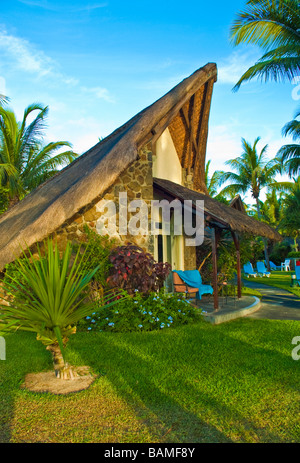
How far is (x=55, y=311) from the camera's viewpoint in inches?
151

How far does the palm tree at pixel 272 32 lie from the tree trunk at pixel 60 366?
1276 centimetres

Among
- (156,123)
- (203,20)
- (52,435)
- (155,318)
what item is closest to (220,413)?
(52,435)

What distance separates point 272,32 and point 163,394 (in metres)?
13.3

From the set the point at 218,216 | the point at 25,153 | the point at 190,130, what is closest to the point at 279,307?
the point at 218,216

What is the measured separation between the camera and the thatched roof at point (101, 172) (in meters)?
6.68

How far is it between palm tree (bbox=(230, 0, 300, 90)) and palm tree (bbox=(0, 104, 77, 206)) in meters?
9.98

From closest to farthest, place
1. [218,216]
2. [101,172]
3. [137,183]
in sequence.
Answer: [101,172] → [218,216] → [137,183]

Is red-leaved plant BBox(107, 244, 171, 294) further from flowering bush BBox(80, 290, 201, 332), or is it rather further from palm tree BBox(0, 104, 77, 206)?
palm tree BBox(0, 104, 77, 206)

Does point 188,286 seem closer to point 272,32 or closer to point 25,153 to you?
point 272,32

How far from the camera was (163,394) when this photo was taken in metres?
3.72

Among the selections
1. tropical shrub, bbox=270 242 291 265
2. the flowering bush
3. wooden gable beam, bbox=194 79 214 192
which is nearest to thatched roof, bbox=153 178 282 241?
the flowering bush

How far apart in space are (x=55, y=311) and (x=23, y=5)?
9235 millimetres

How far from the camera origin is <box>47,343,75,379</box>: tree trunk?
4121 mm

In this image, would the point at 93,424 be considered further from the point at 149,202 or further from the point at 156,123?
the point at 156,123
